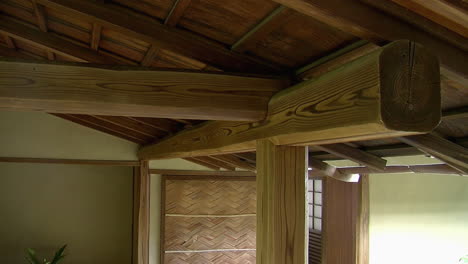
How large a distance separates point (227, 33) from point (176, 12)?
0.72ft

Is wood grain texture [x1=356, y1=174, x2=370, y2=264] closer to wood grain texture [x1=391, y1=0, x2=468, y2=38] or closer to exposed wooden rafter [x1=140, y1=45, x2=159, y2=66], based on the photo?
exposed wooden rafter [x1=140, y1=45, x2=159, y2=66]

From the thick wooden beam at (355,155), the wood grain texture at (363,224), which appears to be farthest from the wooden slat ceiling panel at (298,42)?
the wood grain texture at (363,224)

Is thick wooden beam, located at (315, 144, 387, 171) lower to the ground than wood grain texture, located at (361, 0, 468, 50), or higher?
lower

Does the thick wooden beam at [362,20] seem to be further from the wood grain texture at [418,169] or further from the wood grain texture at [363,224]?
the wood grain texture at [363,224]

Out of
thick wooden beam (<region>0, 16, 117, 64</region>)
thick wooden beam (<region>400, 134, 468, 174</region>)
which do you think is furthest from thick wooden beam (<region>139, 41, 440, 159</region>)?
thick wooden beam (<region>0, 16, 117, 64</region>)

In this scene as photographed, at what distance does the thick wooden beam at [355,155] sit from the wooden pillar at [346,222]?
1922mm

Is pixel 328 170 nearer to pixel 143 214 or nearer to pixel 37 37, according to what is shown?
pixel 143 214

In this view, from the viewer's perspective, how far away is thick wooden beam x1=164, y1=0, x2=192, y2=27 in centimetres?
163

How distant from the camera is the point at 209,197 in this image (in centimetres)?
615

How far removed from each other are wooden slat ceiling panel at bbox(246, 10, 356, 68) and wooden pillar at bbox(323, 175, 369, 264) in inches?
151

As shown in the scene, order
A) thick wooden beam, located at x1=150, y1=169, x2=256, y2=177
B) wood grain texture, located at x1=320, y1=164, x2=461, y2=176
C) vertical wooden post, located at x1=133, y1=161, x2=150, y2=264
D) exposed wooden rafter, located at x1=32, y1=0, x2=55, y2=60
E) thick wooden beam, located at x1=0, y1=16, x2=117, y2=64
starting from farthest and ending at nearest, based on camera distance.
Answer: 1. thick wooden beam, located at x1=150, y1=169, x2=256, y2=177
2. vertical wooden post, located at x1=133, y1=161, x2=150, y2=264
3. wood grain texture, located at x1=320, y1=164, x2=461, y2=176
4. thick wooden beam, located at x1=0, y1=16, x2=117, y2=64
5. exposed wooden rafter, located at x1=32, y1=0, x2=55, y2=60

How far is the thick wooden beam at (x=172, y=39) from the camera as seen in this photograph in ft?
6.23

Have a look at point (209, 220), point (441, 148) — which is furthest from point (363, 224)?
point (441, 148)

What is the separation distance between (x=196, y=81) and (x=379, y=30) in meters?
0.75
